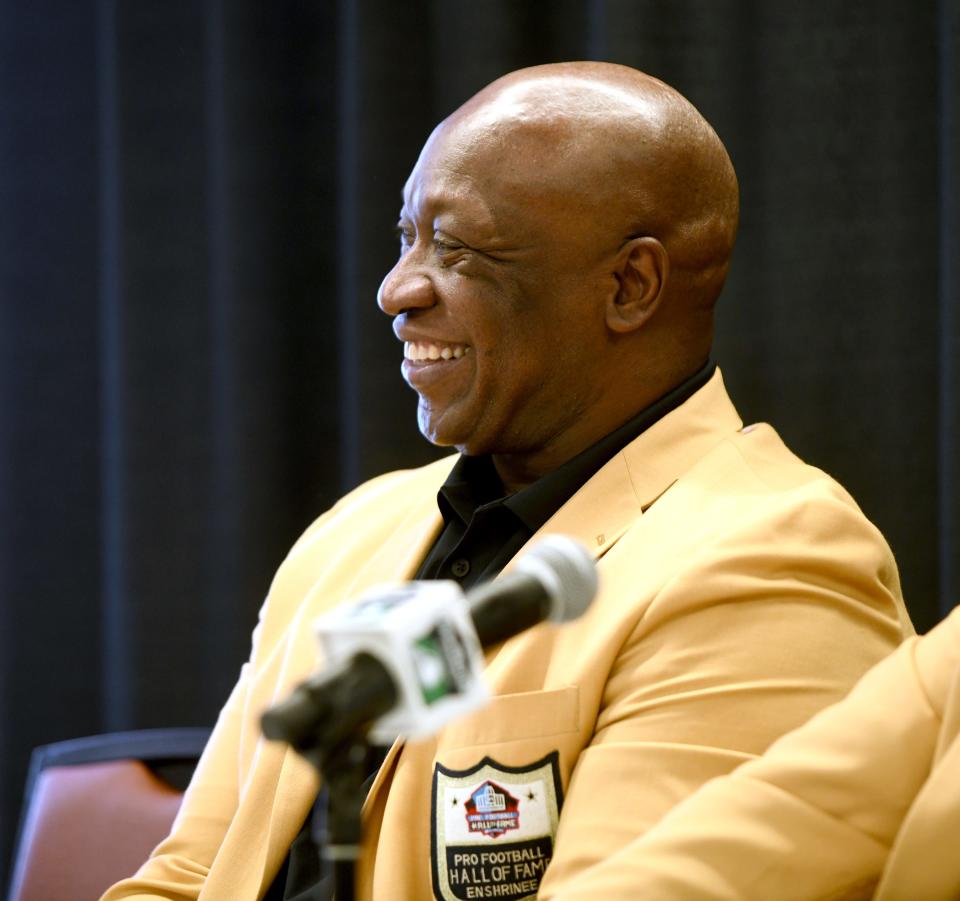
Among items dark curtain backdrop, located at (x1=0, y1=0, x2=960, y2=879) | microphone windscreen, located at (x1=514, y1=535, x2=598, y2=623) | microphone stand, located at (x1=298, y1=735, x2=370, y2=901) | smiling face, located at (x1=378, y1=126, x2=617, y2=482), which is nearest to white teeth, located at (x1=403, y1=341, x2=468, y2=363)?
smiling face, located at (x1=378, y1=126, x2=617, y2=482)

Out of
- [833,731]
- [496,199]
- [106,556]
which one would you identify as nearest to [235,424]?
[106,556]

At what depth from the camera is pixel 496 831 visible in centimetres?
127

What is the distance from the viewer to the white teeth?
4.99 ft

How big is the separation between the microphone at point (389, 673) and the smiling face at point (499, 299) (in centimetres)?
76

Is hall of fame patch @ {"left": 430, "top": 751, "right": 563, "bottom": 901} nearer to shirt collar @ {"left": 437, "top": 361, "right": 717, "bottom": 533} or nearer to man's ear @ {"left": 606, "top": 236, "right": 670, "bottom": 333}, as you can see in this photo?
shirt collar @ {"left": 437, "top": 361, "right": 717, "bottom": 533}

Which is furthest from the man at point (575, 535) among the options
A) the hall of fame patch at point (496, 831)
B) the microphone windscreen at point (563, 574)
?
the microphone windscreen at point (563, 574)

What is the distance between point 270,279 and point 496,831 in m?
1.22

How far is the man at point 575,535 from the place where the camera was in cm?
125

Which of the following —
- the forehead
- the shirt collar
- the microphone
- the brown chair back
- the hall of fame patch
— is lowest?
the brown chair back

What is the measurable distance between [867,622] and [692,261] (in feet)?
1.46

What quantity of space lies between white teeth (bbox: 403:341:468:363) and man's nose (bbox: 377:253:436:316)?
4 centimetres

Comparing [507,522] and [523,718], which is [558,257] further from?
[523,718]

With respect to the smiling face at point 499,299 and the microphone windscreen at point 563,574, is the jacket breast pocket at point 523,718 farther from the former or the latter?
the microphone windscreen at point 563,574

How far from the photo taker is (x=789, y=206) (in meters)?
1.91
